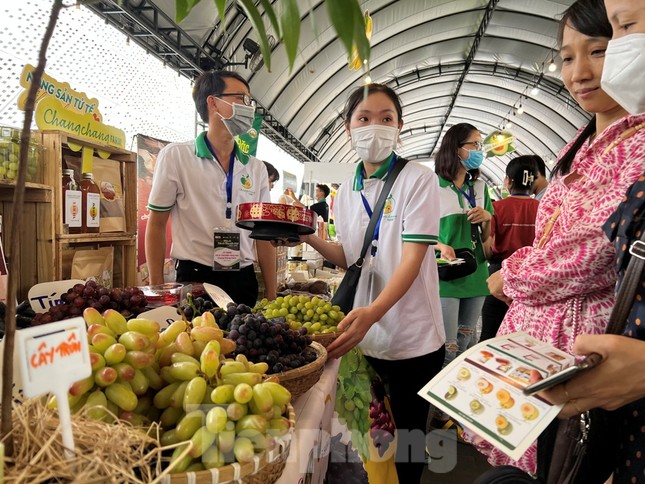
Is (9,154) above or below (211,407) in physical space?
above

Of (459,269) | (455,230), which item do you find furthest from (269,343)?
(455,230)

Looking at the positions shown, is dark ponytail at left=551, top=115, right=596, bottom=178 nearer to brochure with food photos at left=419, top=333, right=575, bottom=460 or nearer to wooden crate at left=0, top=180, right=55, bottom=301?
brochure with food photos at left=419, top=333, right=575, bottom=460

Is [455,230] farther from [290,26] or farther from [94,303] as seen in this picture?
[290,26]

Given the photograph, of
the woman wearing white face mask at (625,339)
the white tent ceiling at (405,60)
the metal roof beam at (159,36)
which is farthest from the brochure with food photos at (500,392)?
the white tent ceiling at (405,60)

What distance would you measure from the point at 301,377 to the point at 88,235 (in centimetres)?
191

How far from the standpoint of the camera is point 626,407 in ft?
3.17

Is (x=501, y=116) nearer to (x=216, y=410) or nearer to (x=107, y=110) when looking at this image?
(x=107, y=110)

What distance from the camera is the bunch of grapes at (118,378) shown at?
708 mm

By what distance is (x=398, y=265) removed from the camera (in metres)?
1.88

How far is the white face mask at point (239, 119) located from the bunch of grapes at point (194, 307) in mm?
1186

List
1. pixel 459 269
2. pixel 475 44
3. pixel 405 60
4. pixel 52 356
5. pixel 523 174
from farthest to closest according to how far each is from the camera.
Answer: pixel 405 60
pixel 475 44
pixel 523 174
pixel 459 269
pixel 52 356

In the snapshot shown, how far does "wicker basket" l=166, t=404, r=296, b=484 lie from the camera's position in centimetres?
64

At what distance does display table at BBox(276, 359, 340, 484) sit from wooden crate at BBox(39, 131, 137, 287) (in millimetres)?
1629

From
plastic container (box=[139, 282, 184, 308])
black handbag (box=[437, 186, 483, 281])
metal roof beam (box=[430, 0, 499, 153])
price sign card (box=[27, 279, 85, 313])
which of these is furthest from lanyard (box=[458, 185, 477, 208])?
metal roof beam (box=[430, 0, 499, 153])
